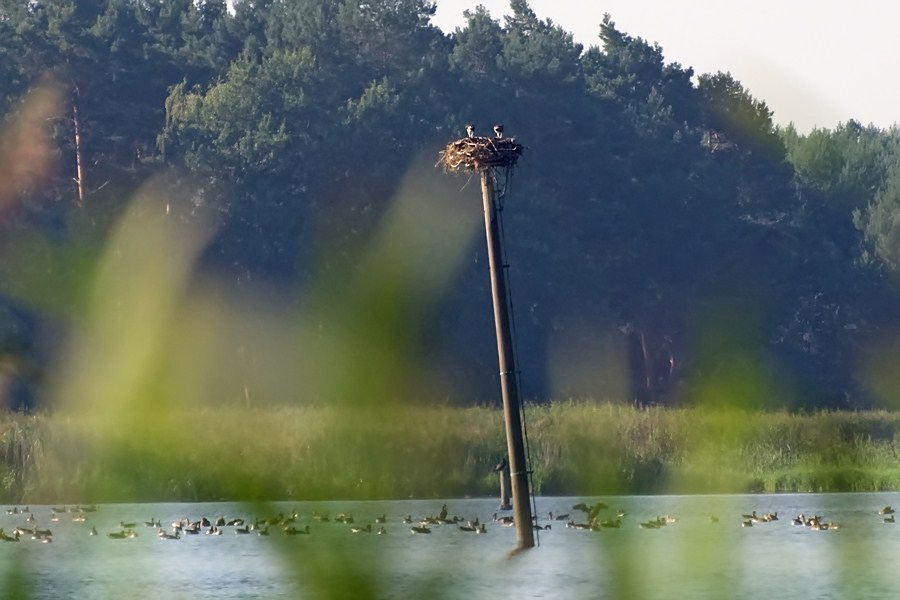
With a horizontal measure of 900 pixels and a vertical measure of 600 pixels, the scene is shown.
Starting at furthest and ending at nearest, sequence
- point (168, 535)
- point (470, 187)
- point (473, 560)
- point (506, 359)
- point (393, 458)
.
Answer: point (470, 187) → point (393, 458) → point (168, 535) → point (473, 560) → point (506, 359)

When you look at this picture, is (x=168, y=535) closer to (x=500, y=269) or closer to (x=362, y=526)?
(x=362, y=526)

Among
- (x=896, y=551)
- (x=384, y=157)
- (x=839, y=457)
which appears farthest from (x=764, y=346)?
(x=896, y=551)

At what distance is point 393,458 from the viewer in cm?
4631

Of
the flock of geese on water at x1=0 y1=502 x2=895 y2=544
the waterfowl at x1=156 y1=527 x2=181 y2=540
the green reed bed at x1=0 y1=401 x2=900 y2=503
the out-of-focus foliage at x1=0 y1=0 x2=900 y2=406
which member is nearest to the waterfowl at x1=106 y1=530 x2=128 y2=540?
the flock of geese on water at x1=0 y1=502 x2=895 y2=544

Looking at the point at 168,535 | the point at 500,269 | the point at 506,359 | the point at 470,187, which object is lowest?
the point at 168,535

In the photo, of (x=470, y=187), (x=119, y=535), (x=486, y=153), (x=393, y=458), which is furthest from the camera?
(x=470, y=187)

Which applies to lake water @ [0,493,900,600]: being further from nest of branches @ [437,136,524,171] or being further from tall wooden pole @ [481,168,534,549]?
nest of branches @ [437,136,524,171]

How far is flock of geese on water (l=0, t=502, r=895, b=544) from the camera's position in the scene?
3478cm

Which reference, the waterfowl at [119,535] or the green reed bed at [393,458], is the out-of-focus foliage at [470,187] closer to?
the green reed bed at [393,458]

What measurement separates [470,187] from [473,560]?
49.2 metres

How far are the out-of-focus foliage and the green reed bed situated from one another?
24050mm

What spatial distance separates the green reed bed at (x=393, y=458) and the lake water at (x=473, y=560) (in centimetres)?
537

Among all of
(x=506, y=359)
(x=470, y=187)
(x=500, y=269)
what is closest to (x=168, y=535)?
(x=506, y=359)

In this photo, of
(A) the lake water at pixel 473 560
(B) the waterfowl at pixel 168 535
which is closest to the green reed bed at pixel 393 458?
(A) the lake water at pixel 473 560
